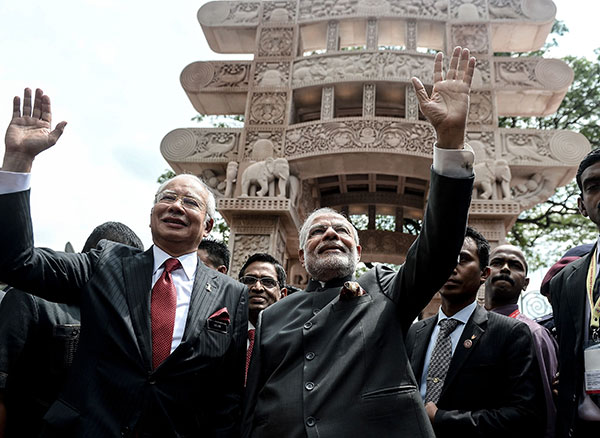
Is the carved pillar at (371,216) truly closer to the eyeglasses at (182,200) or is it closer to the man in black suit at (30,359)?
the eyeglasses at (182,200)

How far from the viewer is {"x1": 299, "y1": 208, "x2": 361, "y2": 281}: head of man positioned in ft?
7.86

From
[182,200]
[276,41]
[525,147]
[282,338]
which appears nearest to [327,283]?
[282,338]

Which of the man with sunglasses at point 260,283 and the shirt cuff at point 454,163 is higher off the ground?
the shirt cuff at point 454,163

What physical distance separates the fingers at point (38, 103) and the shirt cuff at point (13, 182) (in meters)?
0.35

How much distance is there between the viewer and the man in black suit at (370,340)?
6.19ft

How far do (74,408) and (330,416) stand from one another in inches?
37.8

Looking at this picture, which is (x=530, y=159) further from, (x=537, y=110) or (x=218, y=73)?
(x=218, y=73)

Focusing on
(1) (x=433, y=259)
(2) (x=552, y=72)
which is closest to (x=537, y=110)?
(2) (x=552, y=72)

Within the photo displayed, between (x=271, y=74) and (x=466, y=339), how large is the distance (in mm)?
10708

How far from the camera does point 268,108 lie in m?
12.1

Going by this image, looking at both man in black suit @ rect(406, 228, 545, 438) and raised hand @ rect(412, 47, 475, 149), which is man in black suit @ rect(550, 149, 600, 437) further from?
raised hand @ rect(412, 47, 475, 149)

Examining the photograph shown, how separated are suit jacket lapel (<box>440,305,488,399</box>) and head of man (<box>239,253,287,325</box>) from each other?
1546mm

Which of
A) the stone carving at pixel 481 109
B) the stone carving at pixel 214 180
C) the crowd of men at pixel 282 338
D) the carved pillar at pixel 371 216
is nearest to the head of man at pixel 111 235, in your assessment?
the crowd of men at pixel 282 338

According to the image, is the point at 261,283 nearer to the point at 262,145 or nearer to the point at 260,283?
the point at 260,283
